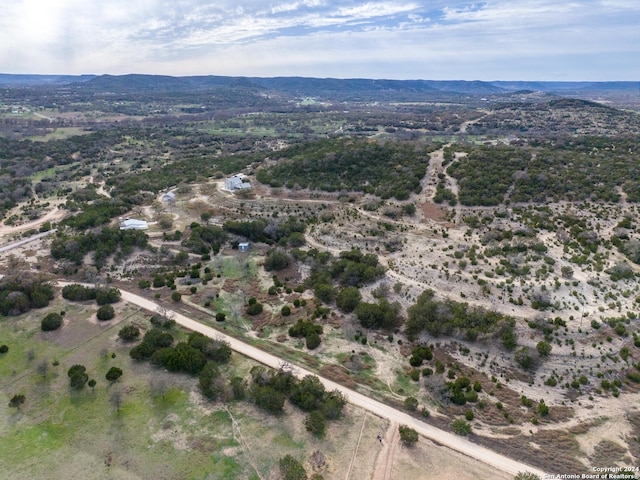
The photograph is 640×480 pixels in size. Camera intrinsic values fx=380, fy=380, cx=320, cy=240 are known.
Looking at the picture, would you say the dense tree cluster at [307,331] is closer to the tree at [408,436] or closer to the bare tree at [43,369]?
the tree at [408,436]

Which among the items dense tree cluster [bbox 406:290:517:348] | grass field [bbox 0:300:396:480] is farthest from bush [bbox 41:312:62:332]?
dense tree cluster [bbox 406:290:517:348]

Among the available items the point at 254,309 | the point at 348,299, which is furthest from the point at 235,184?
the point at 348,299

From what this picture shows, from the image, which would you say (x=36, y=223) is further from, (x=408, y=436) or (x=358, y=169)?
(x=408, y=436)

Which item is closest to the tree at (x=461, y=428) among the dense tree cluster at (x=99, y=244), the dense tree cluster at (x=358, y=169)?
the dense tree cluster at (x=358, y=169)

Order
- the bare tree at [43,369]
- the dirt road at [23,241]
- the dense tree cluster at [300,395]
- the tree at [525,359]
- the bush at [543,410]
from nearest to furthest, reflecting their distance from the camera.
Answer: the dense tree cluster at [300,395] < the bush at [543,410] < the bare tree at [43,369] < the tree at [525,359] < the dirt road at [23,241]

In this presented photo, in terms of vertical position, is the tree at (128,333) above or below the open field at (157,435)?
above

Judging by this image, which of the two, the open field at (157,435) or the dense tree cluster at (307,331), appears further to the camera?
the dense tree cluster at (307,331)
